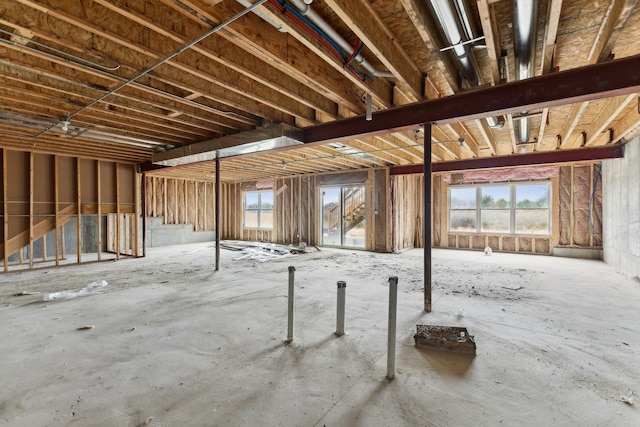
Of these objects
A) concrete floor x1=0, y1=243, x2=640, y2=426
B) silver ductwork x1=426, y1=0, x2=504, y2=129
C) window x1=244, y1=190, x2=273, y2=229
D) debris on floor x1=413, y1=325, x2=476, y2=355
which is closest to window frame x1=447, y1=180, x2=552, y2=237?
concrete floor x1=0, y1=243, x2=640, y2=426

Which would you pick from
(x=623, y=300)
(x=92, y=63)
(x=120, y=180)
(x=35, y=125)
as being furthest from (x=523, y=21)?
(x=120, y=180)

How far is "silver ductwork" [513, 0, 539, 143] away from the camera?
200 cm

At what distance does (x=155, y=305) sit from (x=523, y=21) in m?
4.85

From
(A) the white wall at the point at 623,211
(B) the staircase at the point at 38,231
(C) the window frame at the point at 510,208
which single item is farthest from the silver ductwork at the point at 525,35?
(B) the staircase at the point at 38,231

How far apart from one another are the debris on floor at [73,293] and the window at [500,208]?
9809mm

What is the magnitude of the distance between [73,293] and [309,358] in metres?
4.02

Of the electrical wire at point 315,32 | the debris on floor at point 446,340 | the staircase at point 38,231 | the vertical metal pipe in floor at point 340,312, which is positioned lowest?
the debris on floor at point 446,340

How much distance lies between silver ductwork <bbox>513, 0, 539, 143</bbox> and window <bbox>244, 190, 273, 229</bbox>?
9.56 meters

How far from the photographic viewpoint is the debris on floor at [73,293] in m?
3.98

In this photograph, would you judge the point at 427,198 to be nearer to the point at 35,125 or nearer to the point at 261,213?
the point at 35,125

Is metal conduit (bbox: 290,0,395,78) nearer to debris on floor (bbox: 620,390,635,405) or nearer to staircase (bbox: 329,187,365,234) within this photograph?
debris on floor (bbox: 620,390,635,405)

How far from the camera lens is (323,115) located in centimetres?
443

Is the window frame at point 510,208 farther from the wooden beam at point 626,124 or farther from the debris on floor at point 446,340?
the debris on floor at point 446,340

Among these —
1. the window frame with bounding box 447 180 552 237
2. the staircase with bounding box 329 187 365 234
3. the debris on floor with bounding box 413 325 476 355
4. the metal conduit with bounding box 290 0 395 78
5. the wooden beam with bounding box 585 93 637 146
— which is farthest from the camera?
the staircase with bounding box 329 187 365 234
